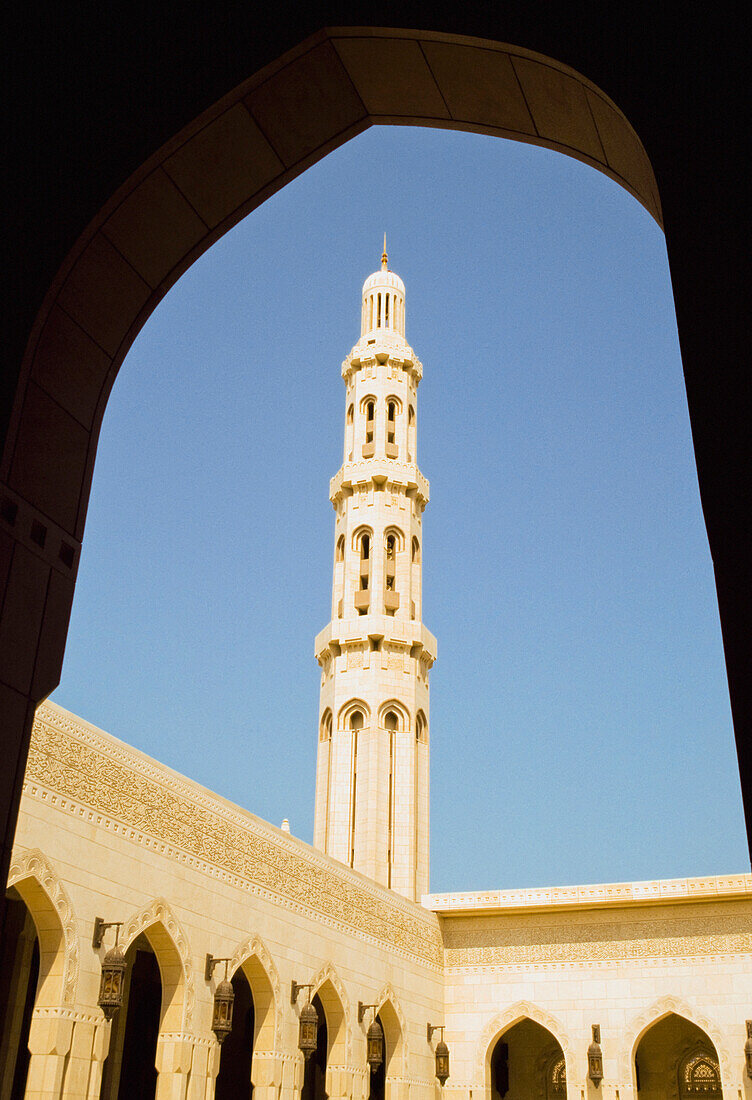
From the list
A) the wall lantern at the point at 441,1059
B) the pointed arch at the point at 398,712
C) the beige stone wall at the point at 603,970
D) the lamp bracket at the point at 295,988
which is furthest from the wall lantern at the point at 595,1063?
the pointed arch at the point at 398,712

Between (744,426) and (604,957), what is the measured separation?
14.5 metres

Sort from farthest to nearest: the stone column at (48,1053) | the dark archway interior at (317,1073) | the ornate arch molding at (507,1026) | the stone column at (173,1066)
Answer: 1. the dark archway interior at (317,1073)
2. the ornate arch molding at (507,1026)
3. the stone column at (173,1066)
4. the stone column at (48,1053)

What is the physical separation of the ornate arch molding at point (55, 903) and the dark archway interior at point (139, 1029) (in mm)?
3954

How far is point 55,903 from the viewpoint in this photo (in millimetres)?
8594

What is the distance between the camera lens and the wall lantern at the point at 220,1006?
1025cm

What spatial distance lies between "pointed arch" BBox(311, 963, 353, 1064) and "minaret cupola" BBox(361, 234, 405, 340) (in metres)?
13.7

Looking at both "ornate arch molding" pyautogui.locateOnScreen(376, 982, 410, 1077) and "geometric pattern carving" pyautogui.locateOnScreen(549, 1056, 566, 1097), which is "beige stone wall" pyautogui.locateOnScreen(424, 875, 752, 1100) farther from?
"geometric pattern carving" pyautogui.locateOnScreen(549, 1056, 566, 1097)

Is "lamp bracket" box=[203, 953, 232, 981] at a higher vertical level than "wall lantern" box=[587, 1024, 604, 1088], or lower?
higher

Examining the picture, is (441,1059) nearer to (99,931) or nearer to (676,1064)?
(676,1064)

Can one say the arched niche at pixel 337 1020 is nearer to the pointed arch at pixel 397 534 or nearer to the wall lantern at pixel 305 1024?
the wall lantern at pixel 305 1024

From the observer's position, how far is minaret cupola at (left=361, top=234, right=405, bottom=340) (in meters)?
23.1

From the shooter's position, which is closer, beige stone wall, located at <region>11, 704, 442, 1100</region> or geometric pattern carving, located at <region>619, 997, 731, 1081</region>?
beige stone wall, located at <region>11, 704, 442, 1100</region>

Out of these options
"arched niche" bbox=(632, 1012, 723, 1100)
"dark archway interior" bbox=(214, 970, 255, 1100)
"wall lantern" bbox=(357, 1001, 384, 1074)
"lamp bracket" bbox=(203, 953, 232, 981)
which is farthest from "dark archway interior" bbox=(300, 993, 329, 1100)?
"lamp bracket" bbox=(203, 953, 232, 981)

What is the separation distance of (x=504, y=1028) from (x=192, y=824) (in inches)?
271
